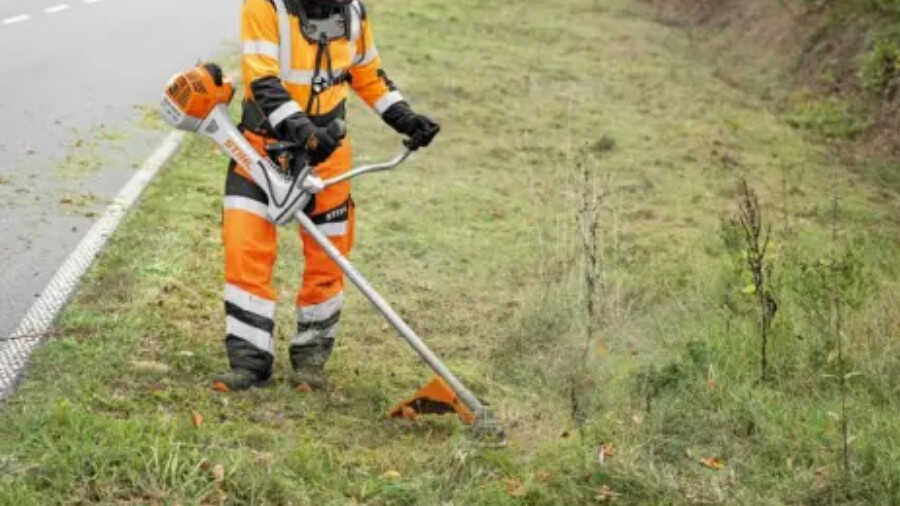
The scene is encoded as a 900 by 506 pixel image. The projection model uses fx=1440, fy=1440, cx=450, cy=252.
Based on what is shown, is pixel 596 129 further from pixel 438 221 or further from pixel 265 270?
pixel 265 270

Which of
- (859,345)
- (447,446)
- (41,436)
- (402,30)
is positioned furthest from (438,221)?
(402,30)

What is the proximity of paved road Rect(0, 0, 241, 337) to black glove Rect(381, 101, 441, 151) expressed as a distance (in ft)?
6.22

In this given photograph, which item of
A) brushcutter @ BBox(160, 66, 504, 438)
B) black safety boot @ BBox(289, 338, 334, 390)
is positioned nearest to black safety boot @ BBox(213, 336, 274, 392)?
black safety boot @ BBox(289, 338, 334, 390)

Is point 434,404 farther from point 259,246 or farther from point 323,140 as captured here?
point 323,140

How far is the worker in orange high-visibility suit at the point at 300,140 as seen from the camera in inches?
221

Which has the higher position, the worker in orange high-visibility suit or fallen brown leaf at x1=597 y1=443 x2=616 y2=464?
the worker in orange high-visibility suit

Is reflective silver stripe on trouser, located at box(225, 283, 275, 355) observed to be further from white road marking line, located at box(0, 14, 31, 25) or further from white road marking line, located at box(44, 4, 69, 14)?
white road marking line, located at box(44, 4, 69, 14)

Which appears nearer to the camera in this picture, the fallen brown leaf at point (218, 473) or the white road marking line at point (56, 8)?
the fallen brown leaf at point (218, 473)

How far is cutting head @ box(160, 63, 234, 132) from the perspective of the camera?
19.1ft

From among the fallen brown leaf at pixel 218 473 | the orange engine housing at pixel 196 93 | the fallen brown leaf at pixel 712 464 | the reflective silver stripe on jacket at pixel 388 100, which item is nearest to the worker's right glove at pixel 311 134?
the orange engine housing at pixel 196 93

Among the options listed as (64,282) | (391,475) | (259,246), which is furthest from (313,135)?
(64,282)

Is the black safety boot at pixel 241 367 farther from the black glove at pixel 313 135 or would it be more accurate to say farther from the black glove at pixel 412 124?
the black glove at pixel 412 124

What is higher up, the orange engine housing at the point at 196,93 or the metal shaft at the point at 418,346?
the orange engine housing at the point at 196,93

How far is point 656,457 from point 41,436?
215 cm
